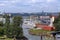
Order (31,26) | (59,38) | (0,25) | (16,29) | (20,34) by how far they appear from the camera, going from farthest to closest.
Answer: (31,26)
(0,25)
(20,34)
(16,29)
(59,38)

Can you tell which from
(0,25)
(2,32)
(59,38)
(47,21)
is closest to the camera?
(59,38)

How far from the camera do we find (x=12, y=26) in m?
4.41

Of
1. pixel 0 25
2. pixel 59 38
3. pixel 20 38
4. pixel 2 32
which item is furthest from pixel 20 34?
pixel 59 38

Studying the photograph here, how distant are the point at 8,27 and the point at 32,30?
59.2 inches

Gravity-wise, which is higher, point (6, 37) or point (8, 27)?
point (8, 27)

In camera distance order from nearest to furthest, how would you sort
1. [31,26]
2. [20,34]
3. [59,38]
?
[59,38] → [20,34] → [31,26]

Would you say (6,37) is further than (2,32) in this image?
No

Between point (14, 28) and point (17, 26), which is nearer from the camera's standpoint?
point (14, 28)

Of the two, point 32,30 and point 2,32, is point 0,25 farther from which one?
point 32,30

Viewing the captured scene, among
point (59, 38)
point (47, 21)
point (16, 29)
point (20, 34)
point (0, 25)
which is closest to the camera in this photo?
point (59, 38)

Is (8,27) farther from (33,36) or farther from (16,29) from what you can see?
(33,36)

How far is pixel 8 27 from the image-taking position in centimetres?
450

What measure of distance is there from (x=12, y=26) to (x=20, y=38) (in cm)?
52

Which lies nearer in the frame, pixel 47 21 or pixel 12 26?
pixel 12 26
